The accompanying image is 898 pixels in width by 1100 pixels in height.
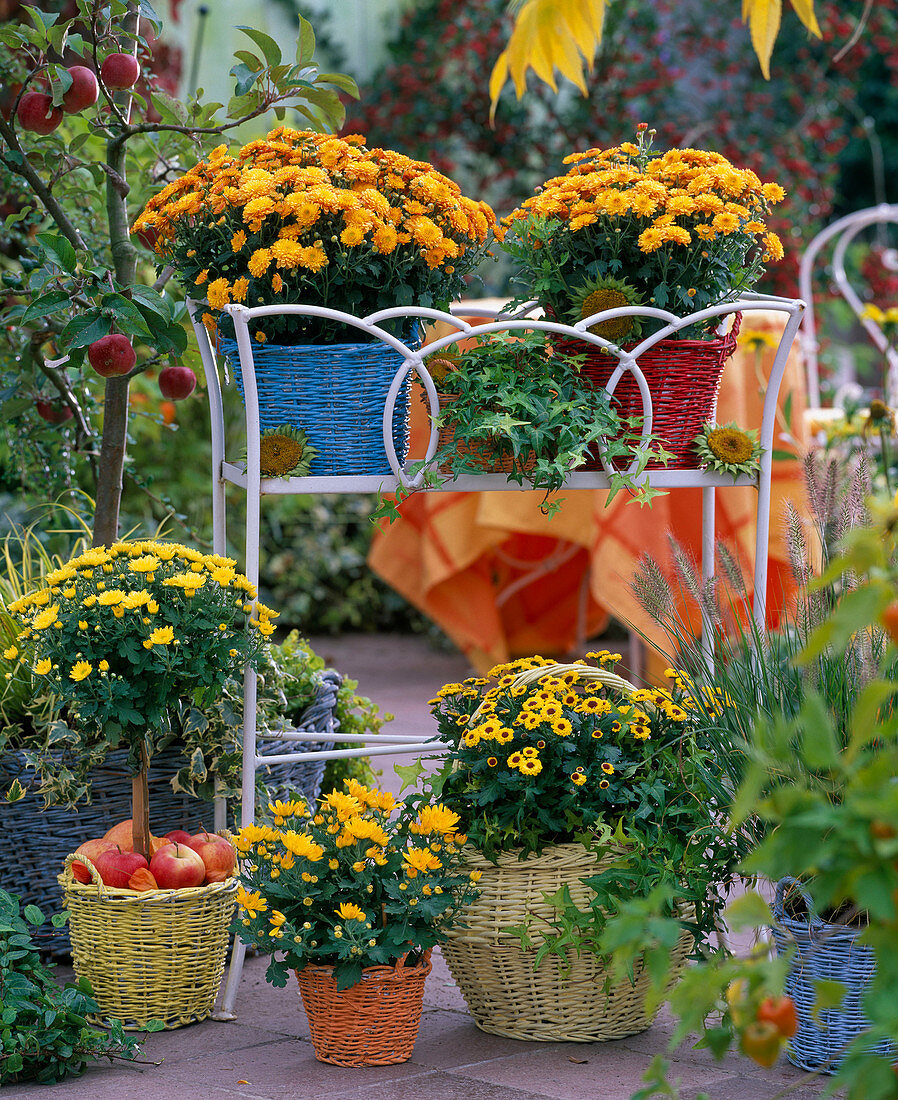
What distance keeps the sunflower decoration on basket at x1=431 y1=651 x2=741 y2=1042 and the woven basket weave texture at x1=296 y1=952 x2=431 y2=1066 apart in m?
0.10

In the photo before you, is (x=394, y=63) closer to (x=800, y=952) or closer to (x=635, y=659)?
(x=635, y=659)

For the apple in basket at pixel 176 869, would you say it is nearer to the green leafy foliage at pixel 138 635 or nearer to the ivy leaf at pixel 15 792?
the green leafy foliage at pixel 138 635

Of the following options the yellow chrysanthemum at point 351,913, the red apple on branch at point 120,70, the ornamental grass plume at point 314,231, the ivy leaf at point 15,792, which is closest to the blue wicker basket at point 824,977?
the yellow chrysanthemum at point 351,913

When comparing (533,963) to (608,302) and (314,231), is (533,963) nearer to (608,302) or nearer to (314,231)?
(608,302)

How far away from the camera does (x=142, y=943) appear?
1.93 m

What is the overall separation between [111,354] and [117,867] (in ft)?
2.66

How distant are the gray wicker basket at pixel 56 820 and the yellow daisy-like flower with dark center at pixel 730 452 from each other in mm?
807

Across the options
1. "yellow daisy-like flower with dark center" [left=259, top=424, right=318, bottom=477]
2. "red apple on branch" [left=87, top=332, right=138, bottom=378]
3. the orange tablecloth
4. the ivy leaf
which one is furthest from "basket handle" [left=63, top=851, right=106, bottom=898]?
the orange tablecloth

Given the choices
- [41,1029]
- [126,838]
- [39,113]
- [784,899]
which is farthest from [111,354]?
[784,899]

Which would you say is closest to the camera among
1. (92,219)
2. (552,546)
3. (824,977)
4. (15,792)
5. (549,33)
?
(549,33)

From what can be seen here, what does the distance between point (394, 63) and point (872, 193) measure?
4595 millimetres

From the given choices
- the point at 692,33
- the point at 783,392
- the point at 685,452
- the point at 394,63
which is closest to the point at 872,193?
the point at 692,33

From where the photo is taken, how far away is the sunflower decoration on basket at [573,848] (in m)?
1.80

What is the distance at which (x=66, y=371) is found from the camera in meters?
2.59
